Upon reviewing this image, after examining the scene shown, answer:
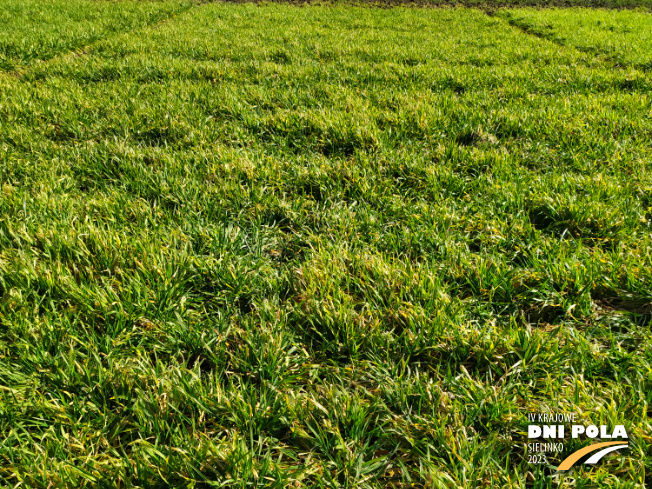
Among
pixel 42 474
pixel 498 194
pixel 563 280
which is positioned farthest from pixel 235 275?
pixel 498 194

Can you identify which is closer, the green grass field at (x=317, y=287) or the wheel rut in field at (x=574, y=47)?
the green grass field at (x=317, y=287)

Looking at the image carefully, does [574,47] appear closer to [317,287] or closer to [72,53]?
[317,287]

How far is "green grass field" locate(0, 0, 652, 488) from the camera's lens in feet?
4.66

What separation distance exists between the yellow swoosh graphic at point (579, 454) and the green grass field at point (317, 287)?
31 millimetres

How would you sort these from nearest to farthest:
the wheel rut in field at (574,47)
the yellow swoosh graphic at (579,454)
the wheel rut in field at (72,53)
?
the yellow swoosh graphic at (579,454)
the wheel rut in field at (72,53)
the wheel rut in field at (574,47)

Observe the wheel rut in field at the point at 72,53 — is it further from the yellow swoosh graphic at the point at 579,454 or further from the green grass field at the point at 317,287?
the yellow swoosh graphic at the point at 579,454

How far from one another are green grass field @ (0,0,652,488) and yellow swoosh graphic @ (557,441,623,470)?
0.03 m

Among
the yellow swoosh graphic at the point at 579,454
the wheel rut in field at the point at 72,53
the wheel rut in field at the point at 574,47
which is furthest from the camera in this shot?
the wheel rut in field at the point at 574,47

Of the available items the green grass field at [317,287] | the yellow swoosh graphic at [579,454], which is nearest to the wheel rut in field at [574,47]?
the green grass field at [317,287]

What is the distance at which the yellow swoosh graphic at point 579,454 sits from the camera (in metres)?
1.36

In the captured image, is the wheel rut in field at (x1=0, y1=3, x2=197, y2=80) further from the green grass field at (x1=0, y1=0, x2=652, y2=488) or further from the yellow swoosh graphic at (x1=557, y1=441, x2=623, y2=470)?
the yellow swoosh graphic at (x1=557, y1=441, x2=623, y2=470)

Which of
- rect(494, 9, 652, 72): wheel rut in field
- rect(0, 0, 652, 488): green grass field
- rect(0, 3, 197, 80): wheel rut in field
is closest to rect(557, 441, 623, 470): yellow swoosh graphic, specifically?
rect(0, 0, 652, 488): green grass field

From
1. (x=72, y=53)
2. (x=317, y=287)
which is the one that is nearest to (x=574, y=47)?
(x=317, y=287)

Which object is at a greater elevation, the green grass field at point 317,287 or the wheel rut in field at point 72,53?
the wheel rut in field at point 72,53
